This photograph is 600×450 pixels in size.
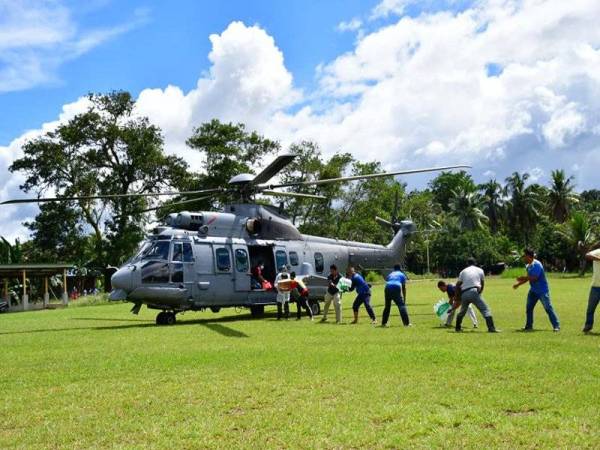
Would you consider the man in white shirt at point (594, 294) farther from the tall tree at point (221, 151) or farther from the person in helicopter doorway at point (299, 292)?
the tall tree at point (221, 151)

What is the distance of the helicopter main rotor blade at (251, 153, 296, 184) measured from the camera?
15.7 meters

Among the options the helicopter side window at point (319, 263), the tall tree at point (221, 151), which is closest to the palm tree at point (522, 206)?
the tall tree at point (221, 151)

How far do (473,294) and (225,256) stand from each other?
26.2ft

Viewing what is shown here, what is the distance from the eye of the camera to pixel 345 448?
5.12m

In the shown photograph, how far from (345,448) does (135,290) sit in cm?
1244

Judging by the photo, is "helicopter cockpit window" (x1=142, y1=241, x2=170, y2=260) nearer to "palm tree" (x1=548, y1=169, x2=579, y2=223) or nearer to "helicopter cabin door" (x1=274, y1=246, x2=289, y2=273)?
"helicopter cabin door" (x1=274, y1=246, x2=289, y2=273)

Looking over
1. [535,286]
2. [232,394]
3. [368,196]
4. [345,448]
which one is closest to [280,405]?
[232,394]

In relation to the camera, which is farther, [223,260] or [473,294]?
[223,260]

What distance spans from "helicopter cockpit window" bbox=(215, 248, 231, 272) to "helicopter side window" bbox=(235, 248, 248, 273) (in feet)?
1.00

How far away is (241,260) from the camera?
19.1m

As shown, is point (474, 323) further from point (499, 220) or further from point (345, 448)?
point (499, 220)

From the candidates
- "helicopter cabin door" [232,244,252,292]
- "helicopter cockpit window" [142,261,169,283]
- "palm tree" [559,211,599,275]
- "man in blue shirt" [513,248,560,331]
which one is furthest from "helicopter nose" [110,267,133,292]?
"palm tree" [559,211,599,275]

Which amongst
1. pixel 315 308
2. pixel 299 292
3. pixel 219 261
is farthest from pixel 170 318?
pixel 315 308

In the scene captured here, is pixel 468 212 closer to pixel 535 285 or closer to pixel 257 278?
pixel 257 278
